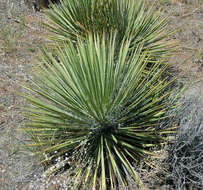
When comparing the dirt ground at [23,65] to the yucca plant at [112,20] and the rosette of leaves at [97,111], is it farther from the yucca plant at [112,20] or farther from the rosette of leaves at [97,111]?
the yucca plant at [112,20]

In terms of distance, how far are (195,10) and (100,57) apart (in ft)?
14.6

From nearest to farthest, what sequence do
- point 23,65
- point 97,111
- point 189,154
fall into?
point 97,111
point 189,154
point 23,65

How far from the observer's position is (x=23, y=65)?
4777 mm

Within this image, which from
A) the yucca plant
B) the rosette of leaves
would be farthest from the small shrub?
the yucca plant

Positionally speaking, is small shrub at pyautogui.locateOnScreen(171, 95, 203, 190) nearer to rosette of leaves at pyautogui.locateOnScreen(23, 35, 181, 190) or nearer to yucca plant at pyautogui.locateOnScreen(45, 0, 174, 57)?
rosette of leaves at pyautogui.locateOnScreen(23, 35, 181, 190)

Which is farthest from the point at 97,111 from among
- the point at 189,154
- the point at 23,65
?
the point at 23,65

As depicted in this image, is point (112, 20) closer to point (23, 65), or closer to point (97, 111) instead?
point (97, 111)

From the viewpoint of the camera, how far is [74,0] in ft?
12.9

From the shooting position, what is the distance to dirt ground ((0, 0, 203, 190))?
3.11 metres

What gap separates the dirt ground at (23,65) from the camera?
311cm

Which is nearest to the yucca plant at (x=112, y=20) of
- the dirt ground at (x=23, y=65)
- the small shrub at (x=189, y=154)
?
the dirt ground at (x=23, y=65)

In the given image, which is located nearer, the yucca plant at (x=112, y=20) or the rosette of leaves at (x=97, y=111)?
the rosette of leaves at (x=97, y=111)

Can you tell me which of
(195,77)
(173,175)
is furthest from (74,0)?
(173,175)

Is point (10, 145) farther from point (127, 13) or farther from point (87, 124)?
point (127, 13)
